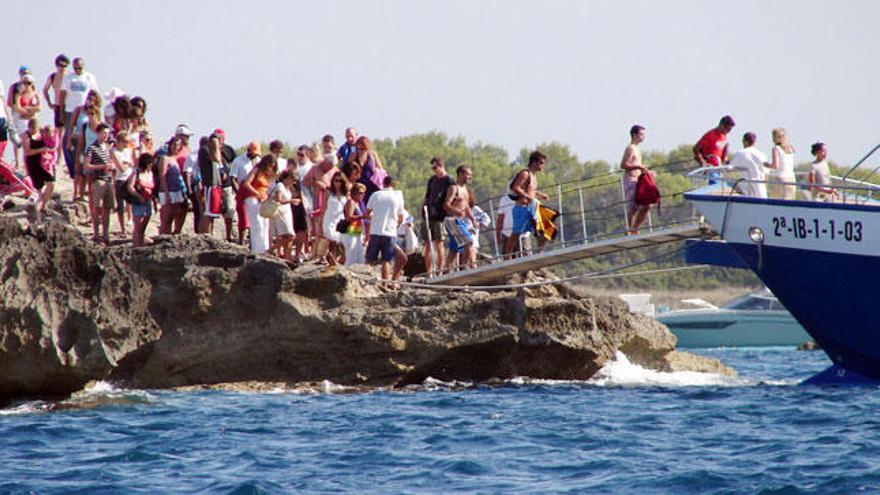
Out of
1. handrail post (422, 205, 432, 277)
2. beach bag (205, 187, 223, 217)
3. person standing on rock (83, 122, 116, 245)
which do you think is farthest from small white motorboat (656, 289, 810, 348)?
person standing on rock (83, 122, 116, 245)

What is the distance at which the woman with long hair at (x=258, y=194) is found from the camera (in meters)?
20.5

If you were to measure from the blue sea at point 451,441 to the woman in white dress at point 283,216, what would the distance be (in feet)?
7.80

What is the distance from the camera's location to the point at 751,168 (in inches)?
790

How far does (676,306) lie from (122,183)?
149 ft

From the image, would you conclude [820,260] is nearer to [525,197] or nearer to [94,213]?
[525,197]

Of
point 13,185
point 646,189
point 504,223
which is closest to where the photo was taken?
point 646,189

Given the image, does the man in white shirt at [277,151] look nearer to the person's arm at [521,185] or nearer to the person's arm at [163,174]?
the person's arm at [163,174]

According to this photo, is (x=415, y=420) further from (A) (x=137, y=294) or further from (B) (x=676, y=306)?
(B) (x=676, y=306)

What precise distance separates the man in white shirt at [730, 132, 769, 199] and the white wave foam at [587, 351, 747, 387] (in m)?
2.82

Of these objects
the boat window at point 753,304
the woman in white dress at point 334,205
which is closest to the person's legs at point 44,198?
the woman in white dress at point 334,205

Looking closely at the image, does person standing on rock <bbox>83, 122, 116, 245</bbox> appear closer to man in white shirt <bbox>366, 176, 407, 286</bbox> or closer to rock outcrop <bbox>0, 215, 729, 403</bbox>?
rock outcrop <bbox>0, 215, 729, 403</bbox>

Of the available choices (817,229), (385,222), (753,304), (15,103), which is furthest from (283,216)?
(753,304)

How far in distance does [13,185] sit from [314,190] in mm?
4734

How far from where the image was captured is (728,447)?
48.8 feet
